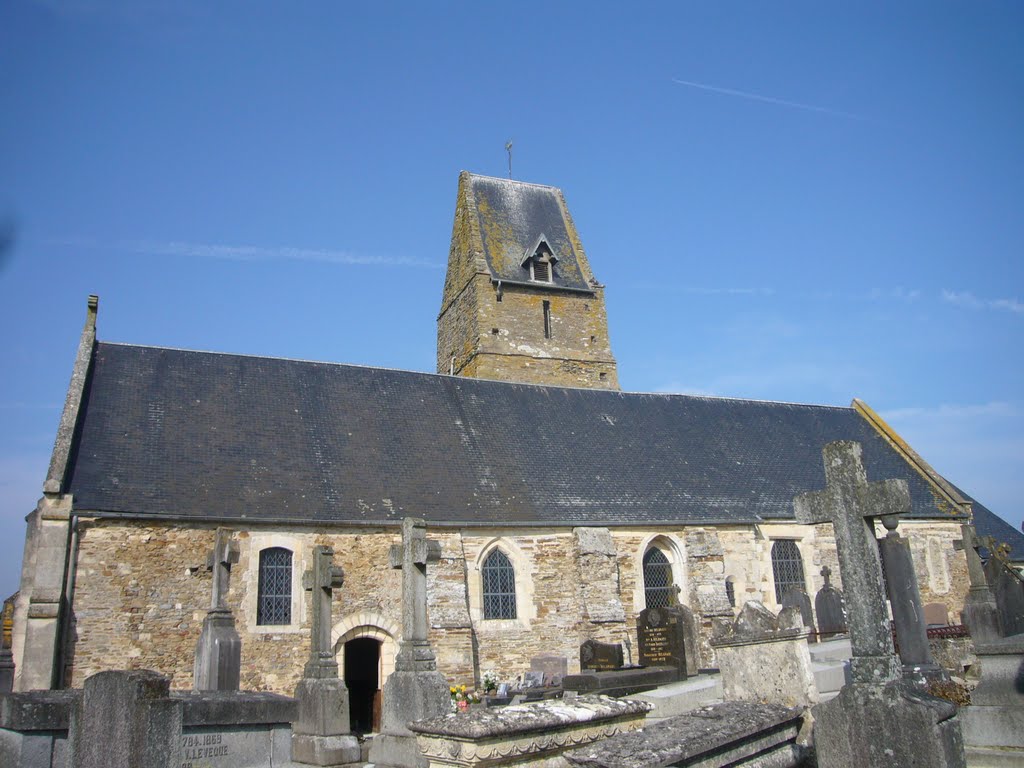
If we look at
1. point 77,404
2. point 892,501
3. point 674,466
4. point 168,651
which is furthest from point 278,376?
point 892,501

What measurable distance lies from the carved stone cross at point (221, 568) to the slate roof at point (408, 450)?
5.47ft

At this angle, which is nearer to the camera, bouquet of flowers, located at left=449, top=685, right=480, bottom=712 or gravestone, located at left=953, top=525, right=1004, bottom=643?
bouquet of flowers, located at left=449, top=685, right=480, bottom=712

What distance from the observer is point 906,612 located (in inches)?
324

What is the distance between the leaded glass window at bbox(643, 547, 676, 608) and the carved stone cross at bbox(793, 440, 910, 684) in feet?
43.0

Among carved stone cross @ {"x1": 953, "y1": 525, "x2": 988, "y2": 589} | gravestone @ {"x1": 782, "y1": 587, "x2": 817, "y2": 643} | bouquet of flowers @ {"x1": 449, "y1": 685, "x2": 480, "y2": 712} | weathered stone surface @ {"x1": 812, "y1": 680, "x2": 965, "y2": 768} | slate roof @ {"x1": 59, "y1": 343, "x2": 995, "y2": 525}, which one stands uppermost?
slate roof @ {"x1": 59, "y1": 343, "x2": 995, "y2": 525}

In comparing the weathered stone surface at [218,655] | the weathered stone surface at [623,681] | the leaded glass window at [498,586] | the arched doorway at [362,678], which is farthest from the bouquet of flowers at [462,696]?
the weathered stone surface at [218,655]

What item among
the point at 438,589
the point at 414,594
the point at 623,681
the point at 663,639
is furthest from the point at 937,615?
the point at 414,594

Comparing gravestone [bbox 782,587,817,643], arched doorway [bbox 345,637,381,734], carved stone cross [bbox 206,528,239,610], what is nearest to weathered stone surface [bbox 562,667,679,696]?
arched doorway [bbox 345,637,381,734]

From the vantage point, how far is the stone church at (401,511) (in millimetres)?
14579

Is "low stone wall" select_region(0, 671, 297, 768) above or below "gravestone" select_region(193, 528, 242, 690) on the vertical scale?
below

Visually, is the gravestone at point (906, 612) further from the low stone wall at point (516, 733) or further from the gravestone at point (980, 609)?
the gravestone at point (980, 609)

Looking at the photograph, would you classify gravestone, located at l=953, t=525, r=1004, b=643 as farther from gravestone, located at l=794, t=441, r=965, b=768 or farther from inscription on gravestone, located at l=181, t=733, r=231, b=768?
inscription on gravestone, located at l=181, t=733, r=231, b=768

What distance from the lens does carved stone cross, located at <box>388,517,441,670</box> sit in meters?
10.3

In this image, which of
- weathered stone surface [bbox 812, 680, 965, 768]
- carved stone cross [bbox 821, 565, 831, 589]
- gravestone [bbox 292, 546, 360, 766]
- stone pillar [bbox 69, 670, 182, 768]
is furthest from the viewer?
carved stone cross [bbox 821, 565, 831, 589]
